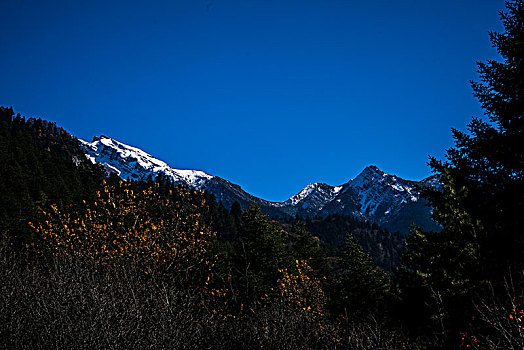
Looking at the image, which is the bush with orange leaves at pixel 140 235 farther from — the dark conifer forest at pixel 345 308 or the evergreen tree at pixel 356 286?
the evergreen tree at pixel 356 286

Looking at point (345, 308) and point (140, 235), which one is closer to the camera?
point (345, 308)

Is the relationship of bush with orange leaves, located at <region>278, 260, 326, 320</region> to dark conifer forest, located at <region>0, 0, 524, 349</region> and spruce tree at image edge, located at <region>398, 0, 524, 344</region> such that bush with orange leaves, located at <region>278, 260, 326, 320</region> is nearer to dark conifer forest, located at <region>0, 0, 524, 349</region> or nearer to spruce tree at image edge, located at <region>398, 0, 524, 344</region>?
dark conifer forest, located at <region>0, 0, 524, 349</region>

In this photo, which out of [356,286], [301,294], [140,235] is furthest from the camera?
[356,286]

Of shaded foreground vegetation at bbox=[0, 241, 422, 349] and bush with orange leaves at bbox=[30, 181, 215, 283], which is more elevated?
bush with orange leaves at bbox=[30, 181, 215, 283]

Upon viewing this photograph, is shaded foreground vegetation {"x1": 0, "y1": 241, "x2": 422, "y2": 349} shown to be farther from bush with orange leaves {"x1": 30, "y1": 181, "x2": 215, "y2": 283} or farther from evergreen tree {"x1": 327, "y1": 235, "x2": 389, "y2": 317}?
evergreen tree {"x1": 327, "y1": 235, "x2": 389, "y2": 317}

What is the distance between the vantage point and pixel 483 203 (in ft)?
42.8

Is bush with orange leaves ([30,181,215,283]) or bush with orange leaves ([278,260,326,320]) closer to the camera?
bush with orange leaves ([30,181,215,283])

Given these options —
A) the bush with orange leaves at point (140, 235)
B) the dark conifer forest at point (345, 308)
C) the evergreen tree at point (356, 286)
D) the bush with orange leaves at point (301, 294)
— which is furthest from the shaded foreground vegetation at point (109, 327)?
the evergreen tree at point (356, 286)

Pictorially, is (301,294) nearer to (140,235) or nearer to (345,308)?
(140,235)

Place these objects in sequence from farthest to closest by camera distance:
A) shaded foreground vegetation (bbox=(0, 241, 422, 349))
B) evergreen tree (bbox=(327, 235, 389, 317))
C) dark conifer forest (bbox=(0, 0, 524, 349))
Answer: evergreen tree (bbox=(327, 235, 389, 317)) < dark conifer forest (bbox=(0, 0, 524, 349)) < shaded foreground vegetation (bbox=(0, 241, 422, 349))

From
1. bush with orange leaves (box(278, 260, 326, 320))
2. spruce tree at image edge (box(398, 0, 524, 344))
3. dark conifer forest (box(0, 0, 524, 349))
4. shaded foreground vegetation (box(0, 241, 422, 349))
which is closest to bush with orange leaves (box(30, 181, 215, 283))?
dark conifer forest (box(0, 0, 524, 349))

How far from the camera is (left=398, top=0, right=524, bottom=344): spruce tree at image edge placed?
12.0 metres

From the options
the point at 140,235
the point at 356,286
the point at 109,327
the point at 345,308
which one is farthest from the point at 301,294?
the point at 109,327

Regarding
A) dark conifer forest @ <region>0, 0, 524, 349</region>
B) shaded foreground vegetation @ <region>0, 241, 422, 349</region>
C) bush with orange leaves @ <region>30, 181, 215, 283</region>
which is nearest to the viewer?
shaded foreground vegetation @ <region>0, 241, 422, 349</region>
